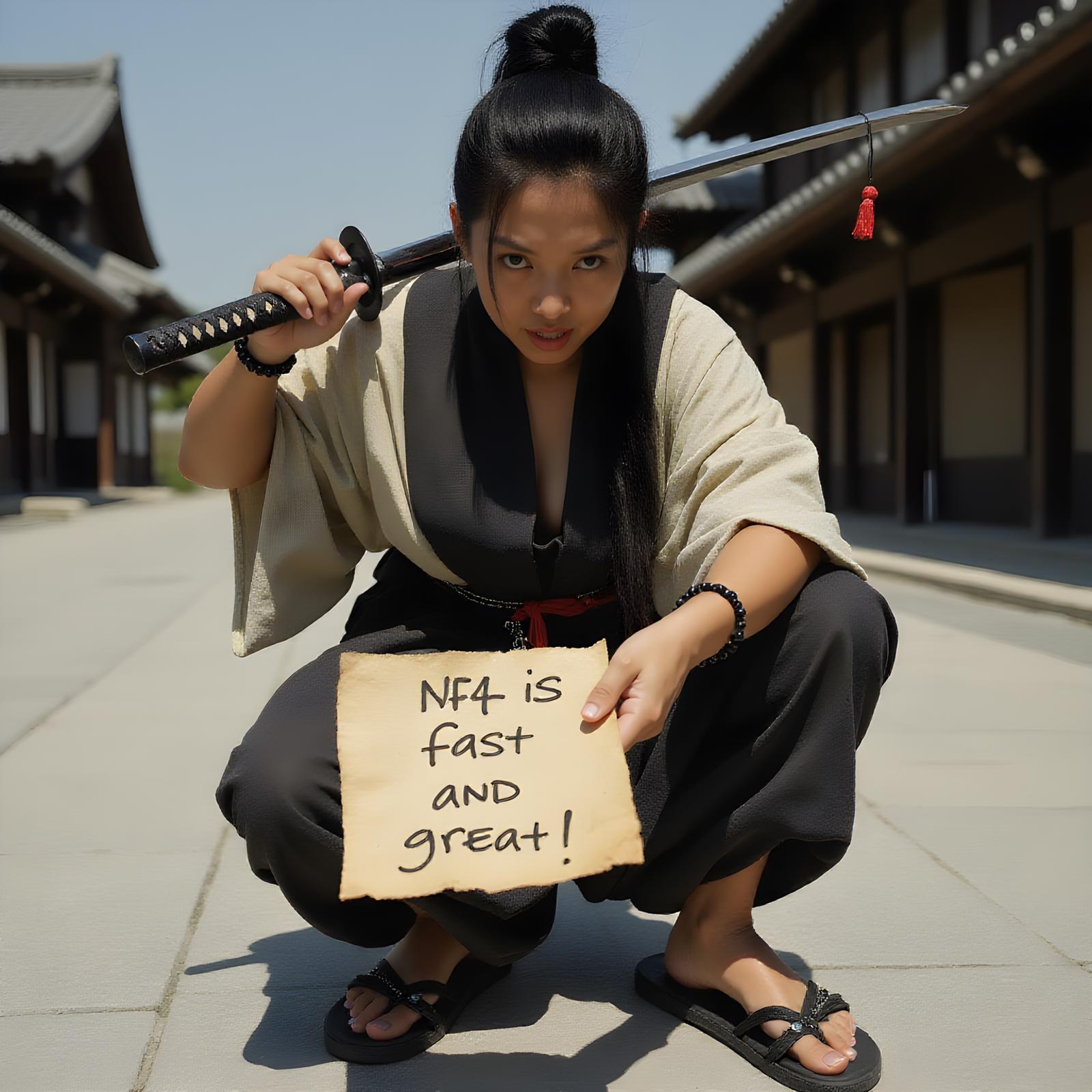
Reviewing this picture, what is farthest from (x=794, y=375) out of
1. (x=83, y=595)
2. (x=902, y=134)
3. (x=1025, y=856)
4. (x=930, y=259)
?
(x=1025, y=856)

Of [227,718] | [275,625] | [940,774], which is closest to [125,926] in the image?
[275,625]

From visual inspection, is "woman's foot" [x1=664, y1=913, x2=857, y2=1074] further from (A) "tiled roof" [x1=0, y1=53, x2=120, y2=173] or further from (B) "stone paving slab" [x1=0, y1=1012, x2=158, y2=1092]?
(A) "tiled roof" [x1=0, y1=53, x2=120, y2=173]

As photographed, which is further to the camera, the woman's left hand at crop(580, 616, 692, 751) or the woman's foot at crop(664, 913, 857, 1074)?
the woman's foot at crop(664, 913, 857, 1074)

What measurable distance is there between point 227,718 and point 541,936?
225 centimetres

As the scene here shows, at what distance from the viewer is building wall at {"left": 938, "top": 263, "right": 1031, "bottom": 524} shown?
31.1 feet

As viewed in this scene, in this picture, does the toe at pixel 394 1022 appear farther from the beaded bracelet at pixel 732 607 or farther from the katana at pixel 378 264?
the katana at pixel 378 264

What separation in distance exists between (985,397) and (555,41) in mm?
9211

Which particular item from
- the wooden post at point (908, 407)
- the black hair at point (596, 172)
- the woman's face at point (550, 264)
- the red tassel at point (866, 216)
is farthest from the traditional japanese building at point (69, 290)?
the woman's face at point (550, 264)

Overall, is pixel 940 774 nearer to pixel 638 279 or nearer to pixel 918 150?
pixel 638 279

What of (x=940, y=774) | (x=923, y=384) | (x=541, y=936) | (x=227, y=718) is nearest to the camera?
(x=541, y=936)

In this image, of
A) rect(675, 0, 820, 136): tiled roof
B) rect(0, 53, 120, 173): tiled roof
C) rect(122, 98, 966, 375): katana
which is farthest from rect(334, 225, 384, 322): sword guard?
rect(0, 53, 120, 173): tiled roof

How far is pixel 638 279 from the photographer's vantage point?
1740 millimetres

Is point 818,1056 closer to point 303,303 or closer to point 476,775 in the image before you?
point 476,775

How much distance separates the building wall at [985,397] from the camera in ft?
31.1
